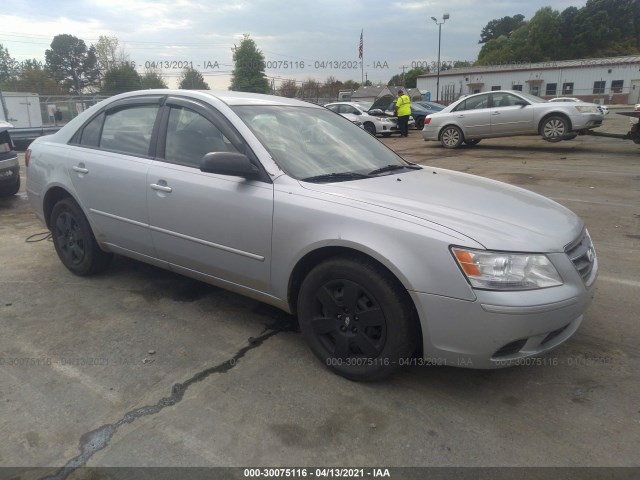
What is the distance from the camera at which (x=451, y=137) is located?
14.1 m

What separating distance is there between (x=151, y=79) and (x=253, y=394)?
41.0 metres

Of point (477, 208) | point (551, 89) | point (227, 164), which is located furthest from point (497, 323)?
point (551, 89)

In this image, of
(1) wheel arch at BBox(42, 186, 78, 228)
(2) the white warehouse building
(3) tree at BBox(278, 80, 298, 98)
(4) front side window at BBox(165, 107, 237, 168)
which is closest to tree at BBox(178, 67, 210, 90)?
(3) tree at BBox(278, 80, 298, 98)

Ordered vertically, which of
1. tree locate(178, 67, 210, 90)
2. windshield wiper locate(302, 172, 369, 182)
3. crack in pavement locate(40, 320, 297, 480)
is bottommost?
crack in pavement locate(40, 320, 297, 480)

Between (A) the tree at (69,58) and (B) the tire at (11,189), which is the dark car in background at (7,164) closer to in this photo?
(B) the tire at (11,189)

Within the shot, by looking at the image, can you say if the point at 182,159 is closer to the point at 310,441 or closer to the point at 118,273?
the point at 118,273

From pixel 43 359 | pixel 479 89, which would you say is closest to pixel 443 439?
pixel 43 359

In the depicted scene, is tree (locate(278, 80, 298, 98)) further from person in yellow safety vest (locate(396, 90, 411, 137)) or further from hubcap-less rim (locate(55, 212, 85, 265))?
hubcap-less rim (locate(55, 212, 85, 265))

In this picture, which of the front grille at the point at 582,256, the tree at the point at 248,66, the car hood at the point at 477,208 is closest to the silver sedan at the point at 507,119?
the car hood at the point at 477,208

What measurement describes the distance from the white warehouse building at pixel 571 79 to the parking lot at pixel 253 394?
57.5 metres

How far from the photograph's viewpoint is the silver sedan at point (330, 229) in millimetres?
2320

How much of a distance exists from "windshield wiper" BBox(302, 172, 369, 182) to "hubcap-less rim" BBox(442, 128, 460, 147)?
11710 mm

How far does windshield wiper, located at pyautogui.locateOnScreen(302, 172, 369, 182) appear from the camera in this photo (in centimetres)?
294

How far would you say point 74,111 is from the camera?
2262 centimetres
